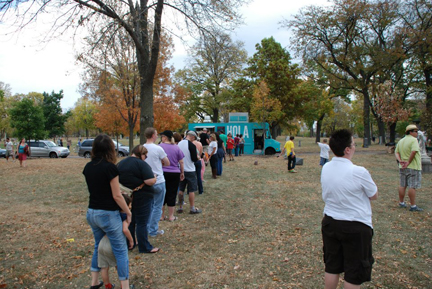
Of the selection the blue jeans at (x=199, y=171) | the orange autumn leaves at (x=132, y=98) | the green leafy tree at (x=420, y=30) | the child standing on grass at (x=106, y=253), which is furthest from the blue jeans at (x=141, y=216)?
the green leafy tree at (x=420, y=30)

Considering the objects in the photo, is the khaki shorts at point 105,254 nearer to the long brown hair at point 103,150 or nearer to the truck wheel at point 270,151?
the long brown hair at point 103,150

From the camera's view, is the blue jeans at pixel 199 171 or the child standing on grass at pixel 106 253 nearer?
the child standing on grass at pixel 106 253

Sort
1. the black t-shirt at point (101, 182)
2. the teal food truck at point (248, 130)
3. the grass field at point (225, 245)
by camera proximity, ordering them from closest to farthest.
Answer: the black t-shirt at point (101, 182) → the grass field at point (225, 245) → the teal food truck at point (248, 130)

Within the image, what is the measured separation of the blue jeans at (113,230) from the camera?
2918 millimetres

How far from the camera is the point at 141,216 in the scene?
413cm

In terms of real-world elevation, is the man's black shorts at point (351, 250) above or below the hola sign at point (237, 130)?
below

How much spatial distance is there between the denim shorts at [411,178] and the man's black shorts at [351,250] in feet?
15.2

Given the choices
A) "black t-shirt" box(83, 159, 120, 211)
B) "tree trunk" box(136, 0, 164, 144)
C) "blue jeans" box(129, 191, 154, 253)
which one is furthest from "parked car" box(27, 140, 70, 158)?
"black t-shirt" box(83, 159, 120, 211)

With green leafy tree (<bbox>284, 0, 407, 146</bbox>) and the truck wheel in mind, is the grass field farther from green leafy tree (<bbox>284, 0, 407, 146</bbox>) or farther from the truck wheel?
green leafy tree (<bbox>284, 0, 407, 146</bbox>)

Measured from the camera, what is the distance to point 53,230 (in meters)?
5.58

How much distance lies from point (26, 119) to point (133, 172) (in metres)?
27.9

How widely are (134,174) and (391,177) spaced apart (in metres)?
10.8

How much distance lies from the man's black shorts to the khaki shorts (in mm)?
2240

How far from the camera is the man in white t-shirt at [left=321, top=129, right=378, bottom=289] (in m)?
2.46
